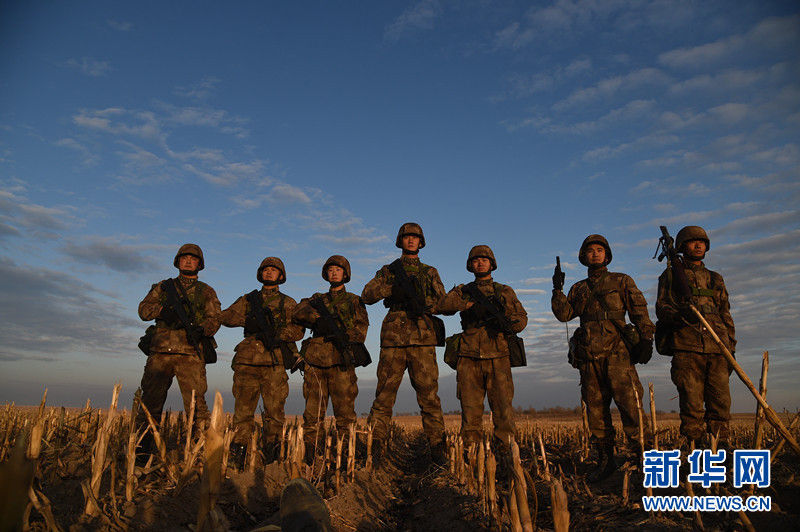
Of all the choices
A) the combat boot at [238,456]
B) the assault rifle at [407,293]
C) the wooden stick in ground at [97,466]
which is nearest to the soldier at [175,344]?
the combat boot at [238,456]

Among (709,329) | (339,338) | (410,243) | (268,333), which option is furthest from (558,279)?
(709,329)

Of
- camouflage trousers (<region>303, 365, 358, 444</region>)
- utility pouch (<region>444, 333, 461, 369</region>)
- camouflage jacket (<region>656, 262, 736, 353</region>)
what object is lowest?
camouflage trousers (<region>303, 365, 358, 444</region>)

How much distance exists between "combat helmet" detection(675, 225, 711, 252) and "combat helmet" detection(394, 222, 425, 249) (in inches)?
163

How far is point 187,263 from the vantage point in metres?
8.59

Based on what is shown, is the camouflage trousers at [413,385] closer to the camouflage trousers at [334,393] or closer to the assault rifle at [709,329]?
the camouflage trousers at [334,393]

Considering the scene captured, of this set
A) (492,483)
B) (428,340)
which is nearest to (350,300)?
(428,340)

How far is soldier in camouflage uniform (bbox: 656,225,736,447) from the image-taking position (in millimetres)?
6746

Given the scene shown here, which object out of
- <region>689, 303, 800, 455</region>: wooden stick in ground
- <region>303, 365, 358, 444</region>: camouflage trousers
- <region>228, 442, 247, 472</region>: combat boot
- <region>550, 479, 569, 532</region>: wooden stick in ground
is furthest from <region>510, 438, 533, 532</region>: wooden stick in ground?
<region>303, 365, 358, 444</region>: camouflage trousers

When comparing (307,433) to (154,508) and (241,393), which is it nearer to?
(241,393)

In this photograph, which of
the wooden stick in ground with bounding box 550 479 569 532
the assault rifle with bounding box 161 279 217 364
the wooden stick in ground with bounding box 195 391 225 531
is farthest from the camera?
the assault rifle with bounding box 161 279 217 364

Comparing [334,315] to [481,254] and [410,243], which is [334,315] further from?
[481,254]

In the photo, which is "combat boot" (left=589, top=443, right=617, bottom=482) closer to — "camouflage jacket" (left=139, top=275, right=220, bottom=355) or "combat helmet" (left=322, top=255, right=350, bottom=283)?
"combat helmet" (left=322, top=255, right=350, bottom=283)

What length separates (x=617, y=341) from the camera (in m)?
6.69

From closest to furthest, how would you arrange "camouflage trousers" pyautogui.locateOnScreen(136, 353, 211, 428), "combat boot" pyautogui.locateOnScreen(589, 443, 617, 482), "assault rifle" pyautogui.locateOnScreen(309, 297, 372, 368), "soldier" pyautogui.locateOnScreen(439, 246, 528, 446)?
1. "combat boot" pyautogui.locateOnScreen(589, 443, 617, 482)
2. "soldier" pyautogui.locateOnScreen(439, 246, 528, 446)
3. "camouflage trousers" pyautogui.locateOnScreen(136, 353, 211, 428)
4. "assault rifle" pyautogui.locateOnScreen(309, 297, 372, 368)
